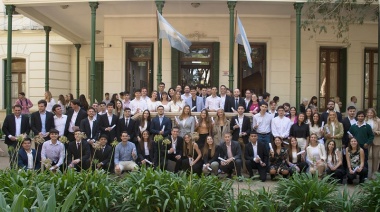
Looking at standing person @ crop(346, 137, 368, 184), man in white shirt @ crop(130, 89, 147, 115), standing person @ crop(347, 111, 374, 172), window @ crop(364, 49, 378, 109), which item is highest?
window @ crop(364, 49, 378, 109)

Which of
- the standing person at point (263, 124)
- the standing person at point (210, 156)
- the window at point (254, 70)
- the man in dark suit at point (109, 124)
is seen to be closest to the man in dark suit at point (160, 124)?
the man in dark suit at point (109, 124)

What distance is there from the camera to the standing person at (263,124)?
11625 mm

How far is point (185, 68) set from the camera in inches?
715

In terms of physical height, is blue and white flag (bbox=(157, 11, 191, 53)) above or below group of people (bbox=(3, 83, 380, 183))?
above

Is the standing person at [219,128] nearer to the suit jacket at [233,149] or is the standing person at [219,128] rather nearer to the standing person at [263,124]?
the suit jacket at [233,149]

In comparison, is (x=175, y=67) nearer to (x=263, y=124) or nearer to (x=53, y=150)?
(x=263, y=124)

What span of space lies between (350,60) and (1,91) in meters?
15.6

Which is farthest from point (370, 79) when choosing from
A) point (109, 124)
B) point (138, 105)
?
Result: point (109, 124)

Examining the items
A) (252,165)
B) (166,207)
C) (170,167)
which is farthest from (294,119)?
(166,207)

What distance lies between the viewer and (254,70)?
18.1 m

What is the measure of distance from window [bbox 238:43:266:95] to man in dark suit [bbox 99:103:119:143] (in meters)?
7.20

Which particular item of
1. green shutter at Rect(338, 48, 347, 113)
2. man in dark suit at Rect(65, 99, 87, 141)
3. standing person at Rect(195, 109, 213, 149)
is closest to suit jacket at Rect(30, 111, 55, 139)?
man in dark suit at Rect(65, 99, 87, 141)

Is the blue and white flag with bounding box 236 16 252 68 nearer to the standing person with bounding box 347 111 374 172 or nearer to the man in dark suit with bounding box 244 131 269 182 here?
the man in dark suit with bounding box 244 131 269 182

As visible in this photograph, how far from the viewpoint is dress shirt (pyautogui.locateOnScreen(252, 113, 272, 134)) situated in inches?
458
